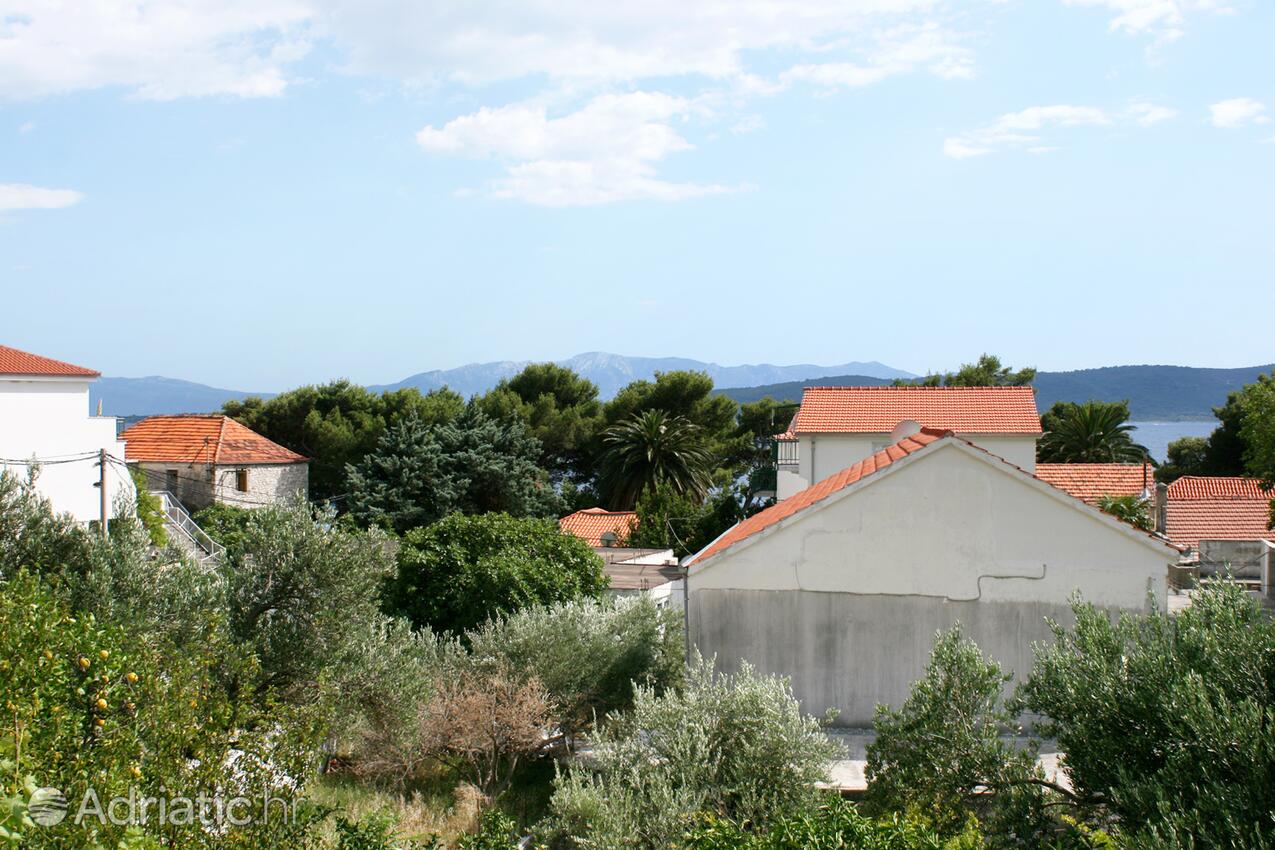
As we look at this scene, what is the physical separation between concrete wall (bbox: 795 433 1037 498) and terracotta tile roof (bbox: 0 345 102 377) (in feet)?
74.2

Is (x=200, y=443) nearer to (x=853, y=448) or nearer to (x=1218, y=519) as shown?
(x=853, y=448)

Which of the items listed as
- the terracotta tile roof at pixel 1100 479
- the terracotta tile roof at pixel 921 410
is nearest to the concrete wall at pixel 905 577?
Answer: the terracotta tile roof at pixel 921 410

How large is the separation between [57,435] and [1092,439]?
47865 millimetres

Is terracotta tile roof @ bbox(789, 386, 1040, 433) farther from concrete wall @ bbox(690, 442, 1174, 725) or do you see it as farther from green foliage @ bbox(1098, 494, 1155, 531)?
concrete wall @ bbox(690, 442, 1174, 725)

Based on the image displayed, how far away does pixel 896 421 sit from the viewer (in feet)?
106

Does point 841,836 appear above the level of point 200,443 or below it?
below

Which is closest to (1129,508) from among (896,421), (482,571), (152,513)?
(896,421)

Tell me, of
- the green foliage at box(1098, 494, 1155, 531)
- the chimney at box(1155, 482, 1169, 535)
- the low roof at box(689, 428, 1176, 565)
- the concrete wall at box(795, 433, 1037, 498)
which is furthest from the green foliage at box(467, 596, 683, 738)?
the chimney at box(1155, 482, 1169, 535)

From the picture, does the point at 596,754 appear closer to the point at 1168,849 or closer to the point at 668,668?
the point at 668,668

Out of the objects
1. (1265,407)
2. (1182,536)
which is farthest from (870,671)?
(1182,536)

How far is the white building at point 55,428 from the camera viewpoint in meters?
31.8

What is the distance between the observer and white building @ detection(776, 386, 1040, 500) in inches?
1272

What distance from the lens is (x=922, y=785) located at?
29.0 ft

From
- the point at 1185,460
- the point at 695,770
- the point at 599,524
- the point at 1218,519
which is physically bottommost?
the point at 599,524
